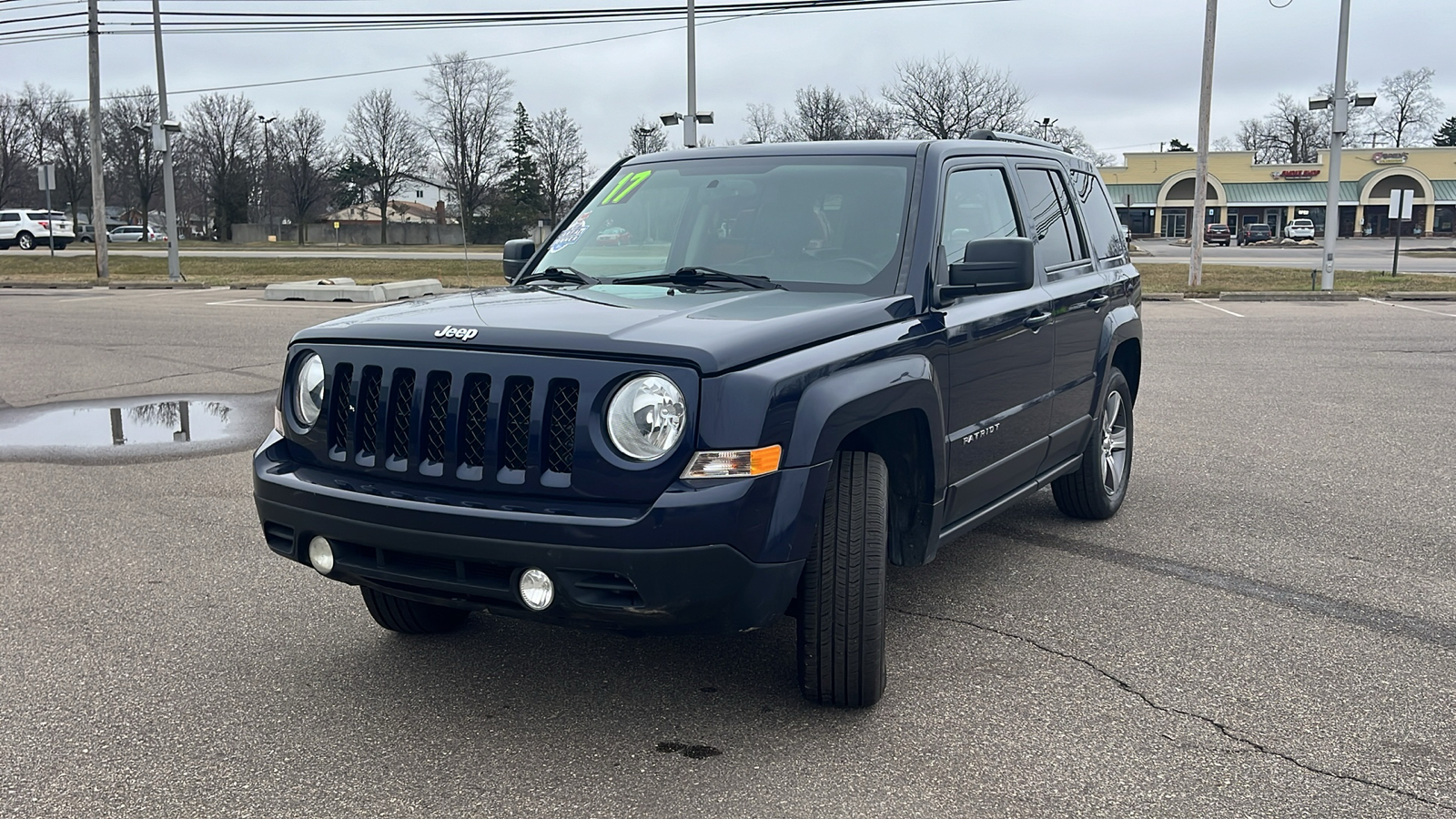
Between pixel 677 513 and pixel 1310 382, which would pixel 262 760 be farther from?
pixel 1310 382

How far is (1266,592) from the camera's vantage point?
5.16 meters

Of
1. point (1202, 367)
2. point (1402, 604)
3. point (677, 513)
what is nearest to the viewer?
point (677, 513)

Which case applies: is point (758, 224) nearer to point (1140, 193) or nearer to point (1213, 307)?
point (1213, 307)

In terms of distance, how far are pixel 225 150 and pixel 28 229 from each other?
142 feet

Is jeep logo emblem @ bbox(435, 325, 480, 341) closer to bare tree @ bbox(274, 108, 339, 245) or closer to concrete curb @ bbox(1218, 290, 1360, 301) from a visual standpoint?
concrete curb @ bbox(1218, 290, 1360, 301)

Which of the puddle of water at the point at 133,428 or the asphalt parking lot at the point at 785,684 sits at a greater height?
the puddle of water at the point at 133,428

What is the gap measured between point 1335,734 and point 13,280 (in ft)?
109

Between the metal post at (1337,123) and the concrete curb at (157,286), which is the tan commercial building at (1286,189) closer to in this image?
the metal post at (1337,123)

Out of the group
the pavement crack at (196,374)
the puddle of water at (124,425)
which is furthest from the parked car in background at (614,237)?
the pavement crack at (196,374)

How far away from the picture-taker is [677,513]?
3.23 meters

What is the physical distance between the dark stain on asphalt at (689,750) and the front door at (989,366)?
1259 millimetres

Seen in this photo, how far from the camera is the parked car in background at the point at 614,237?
5.05m

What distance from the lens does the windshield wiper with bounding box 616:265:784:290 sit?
173 inches

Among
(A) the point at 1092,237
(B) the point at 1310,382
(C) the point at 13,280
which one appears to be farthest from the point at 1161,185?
(A) the point at 1092,237
